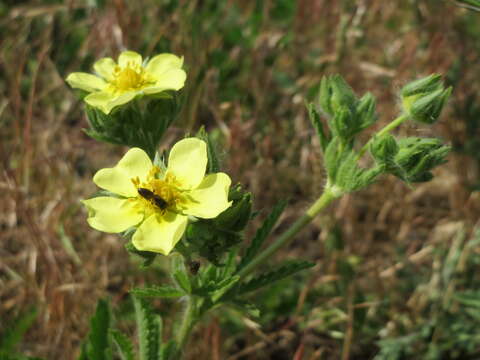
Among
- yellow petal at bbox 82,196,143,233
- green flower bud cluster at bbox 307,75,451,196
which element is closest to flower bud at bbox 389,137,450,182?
green flower bud cluster at bbox 307,75,451,196

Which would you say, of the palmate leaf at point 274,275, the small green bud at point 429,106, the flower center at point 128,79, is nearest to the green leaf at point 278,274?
the palmate leaf at point 274,275

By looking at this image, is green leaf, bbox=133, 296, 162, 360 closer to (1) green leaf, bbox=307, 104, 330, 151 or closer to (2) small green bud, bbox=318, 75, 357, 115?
(1) green leaf, bbox=307, 104, 330, 151

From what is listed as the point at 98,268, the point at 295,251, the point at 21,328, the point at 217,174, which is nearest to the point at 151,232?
the point at 217,174

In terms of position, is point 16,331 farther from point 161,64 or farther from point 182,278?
point 161,64

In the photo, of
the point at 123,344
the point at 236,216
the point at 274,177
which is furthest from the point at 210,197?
the point at 274,177

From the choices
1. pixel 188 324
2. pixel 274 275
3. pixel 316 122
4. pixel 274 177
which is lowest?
pixel 188 324

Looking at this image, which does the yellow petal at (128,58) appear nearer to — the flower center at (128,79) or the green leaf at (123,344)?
the flower center at (128,79)
